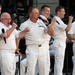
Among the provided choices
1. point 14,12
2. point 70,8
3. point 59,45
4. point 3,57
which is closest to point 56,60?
point 59,45

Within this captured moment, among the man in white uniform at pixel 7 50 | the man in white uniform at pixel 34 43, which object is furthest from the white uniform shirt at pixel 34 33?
the man in white uniform at pixel 7 50

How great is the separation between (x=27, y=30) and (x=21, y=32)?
0.17 m

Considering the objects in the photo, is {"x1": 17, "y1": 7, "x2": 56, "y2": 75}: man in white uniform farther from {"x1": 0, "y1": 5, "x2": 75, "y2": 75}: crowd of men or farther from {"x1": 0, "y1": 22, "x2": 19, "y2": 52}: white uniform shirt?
{"x1": 0, "y1": 22, "x2": 19, "y2": 52}: white uniform shirt

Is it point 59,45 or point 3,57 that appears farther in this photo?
point 59,45

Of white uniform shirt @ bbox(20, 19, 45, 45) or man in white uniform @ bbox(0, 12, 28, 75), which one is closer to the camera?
man in white uniform @ bbox(0, 12, 28, 75)

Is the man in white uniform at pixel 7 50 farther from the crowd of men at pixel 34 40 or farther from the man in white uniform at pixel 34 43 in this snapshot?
the man in white uniform at pixel 34 43

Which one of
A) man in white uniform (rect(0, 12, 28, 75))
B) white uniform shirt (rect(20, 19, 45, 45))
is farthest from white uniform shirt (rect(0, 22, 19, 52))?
white uniform shirt (rect(20, 19, 45, 45))

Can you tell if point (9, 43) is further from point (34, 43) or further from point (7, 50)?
point (34, 43)

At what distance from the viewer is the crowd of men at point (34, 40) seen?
853 cm

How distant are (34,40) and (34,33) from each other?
143 mm

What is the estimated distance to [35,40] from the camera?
9.01m

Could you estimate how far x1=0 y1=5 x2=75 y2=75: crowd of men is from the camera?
8531 millimetres

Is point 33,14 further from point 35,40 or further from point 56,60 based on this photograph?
point 56,60

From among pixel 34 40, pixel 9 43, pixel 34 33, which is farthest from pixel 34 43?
pixel 9 43
